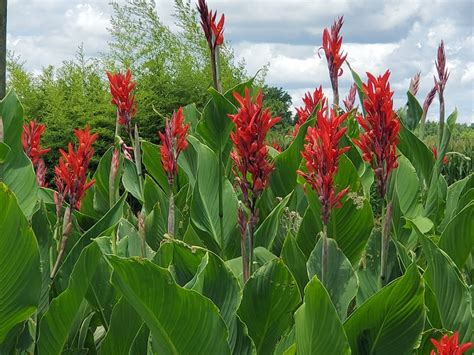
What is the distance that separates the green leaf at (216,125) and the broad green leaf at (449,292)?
101 centimetres

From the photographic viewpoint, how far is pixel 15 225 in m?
1.88

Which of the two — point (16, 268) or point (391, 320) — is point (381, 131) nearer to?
point (391, 320)

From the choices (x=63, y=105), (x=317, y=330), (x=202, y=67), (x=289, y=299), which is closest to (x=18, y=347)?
(x=289, y=299)

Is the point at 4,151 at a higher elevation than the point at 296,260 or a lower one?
higher

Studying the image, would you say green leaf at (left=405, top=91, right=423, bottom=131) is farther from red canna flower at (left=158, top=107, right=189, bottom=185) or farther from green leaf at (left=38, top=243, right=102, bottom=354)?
green leaf at (left=38, top=243, right=102, bottom=354)

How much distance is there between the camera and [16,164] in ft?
8.07

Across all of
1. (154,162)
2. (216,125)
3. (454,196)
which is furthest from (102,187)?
(454,196)

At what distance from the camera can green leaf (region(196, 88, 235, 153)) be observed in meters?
2.71

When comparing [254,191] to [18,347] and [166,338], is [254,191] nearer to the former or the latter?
[166,338]

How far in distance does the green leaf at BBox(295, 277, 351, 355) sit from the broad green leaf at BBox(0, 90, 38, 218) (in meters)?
1.10

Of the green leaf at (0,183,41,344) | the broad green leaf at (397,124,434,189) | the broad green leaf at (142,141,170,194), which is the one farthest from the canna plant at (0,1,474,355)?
the broad green leaf at (142,141,170,194)

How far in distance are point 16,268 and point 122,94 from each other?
1.13 metres

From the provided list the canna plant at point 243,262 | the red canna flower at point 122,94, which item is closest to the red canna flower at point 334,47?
the canna plant at point 243,262

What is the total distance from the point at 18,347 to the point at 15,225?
44cm
